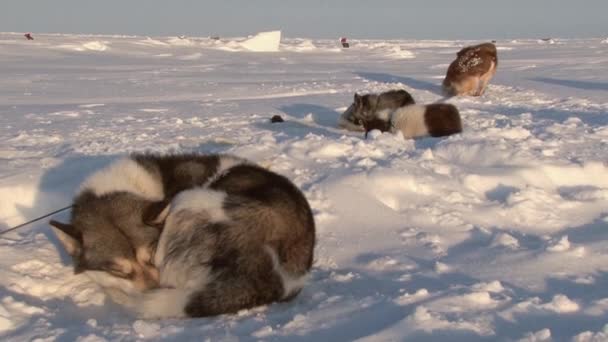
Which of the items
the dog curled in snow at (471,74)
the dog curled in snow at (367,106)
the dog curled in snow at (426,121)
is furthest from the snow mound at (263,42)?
the dog curled in snow at (426,121)

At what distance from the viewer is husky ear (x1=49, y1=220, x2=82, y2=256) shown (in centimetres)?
360

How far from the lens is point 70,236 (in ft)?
11.9

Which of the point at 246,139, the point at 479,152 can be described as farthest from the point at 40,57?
the point at 479,152

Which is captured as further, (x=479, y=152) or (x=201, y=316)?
(x=479, y=152)

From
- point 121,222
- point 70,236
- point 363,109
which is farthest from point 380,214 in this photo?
point 363,109

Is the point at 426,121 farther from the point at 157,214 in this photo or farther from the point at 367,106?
the point at 157,214

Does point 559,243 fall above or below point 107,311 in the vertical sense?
above

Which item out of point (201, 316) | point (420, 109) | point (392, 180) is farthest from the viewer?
point (420, 109)

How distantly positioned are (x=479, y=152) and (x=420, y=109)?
2318 mm

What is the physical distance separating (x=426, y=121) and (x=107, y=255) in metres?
5.71

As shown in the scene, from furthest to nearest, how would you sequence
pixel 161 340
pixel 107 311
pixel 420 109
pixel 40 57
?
pixel 40 57, pixel 420 109, pixel 107 311, pixel 161 340

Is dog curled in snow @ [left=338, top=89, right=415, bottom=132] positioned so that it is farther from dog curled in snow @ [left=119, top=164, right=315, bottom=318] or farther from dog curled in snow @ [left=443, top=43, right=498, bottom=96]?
dog curled in snow @ [left=119, top=164, right=315, bottom=318]

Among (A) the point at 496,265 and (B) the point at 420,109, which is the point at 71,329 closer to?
(A) the point at 496,265

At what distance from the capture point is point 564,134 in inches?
289
